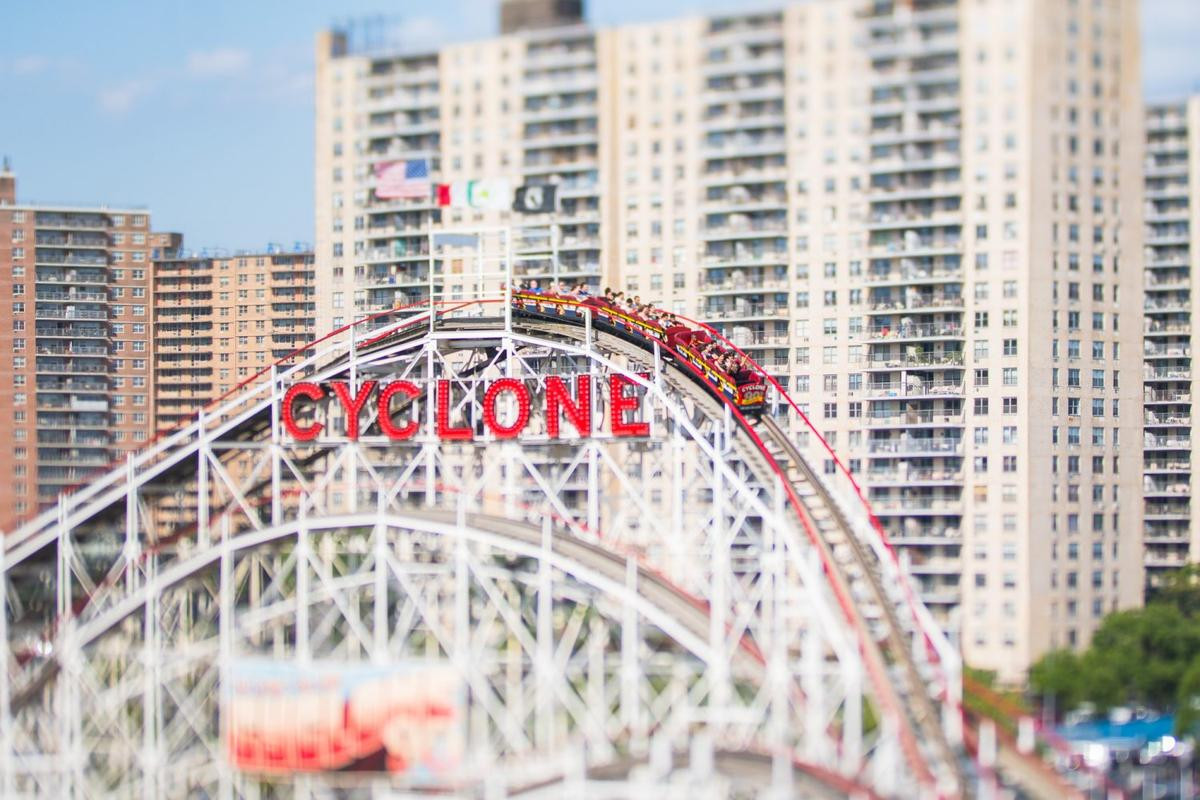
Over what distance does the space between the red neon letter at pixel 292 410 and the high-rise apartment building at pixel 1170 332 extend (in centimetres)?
4505

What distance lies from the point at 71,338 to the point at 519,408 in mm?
51323

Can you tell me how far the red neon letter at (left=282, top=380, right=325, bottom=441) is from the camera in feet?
277

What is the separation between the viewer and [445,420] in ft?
274

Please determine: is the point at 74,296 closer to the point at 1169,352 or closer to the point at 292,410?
the point at 292,410

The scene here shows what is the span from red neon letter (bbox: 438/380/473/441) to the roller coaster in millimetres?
95

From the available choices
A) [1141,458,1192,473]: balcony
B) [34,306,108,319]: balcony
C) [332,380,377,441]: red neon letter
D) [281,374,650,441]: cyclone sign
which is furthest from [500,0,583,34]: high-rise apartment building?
[1141,458,1192,473]: balcony

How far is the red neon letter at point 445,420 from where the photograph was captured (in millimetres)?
82875

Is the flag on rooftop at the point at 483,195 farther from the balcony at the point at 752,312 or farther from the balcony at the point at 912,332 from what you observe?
the balcony at the point at 912,332

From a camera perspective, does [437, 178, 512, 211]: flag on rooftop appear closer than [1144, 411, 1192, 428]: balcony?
Yes

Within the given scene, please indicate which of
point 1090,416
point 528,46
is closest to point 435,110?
point 528,46

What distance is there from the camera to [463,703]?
A: 235 feet

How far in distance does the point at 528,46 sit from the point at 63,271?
34853mm

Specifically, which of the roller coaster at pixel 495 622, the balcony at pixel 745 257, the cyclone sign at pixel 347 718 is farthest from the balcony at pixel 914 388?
the cyclone sign at pixel 347 718

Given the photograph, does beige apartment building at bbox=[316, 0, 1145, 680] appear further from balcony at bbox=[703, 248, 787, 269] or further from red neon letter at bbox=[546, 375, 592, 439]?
red neon letter at bbox=[546, 375, 592, 439]
